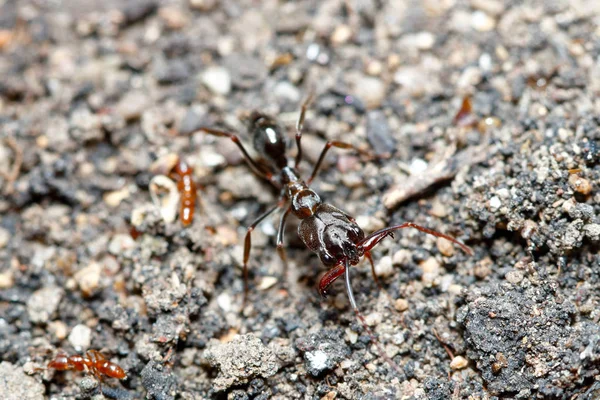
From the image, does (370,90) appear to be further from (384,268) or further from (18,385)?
(18,385)

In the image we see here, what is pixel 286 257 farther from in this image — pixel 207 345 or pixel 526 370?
pixel 526 370

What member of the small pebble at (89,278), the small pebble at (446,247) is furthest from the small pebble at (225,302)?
the small pebble at (446,247)

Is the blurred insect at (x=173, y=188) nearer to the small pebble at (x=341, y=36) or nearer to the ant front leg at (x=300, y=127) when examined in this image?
the ant front leg at (x=300, y=127)

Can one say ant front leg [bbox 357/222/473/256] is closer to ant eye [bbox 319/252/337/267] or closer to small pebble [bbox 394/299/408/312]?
ant eye [bbox 319/252/337/267]

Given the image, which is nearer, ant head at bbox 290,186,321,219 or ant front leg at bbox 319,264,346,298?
ant front leg at bbox 319,264,346,298

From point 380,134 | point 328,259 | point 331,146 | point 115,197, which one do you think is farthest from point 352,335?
point 115,197

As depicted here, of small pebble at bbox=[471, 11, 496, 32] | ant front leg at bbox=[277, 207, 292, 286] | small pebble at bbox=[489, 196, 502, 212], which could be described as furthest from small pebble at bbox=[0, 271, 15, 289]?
small pebble at bbox=[471, 11, 496, 32]
